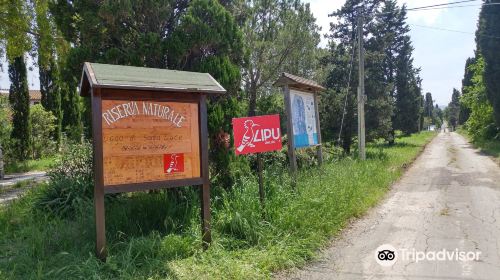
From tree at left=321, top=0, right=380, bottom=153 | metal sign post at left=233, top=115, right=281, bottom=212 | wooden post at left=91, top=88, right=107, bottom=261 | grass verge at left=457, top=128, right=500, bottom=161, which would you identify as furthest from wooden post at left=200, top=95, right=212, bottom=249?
grass verge at left=457, top=128, right=500, bottom=161

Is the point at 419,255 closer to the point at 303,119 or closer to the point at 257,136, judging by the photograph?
the point at 257,136

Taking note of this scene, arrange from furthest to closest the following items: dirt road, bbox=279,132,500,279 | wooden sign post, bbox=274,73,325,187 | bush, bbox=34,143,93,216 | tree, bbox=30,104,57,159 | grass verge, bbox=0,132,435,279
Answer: tree, bbox=30,104,57,159, wooden sign post, bbox=274,73,325,187, bush, bbox=34,143,93,216, dirt road, bbox=279,132,500,279, grass verge, bbox=0,132,435,279

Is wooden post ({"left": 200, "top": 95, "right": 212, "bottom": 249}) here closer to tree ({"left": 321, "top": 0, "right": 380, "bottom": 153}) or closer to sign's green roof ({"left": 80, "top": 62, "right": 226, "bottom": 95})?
sign's green roof ({"left": 80, "top": 62, "right": 226, "bottom": 95})

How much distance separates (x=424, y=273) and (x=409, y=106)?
29.0 m

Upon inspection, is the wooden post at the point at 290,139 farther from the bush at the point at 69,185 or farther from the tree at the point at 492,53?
the tree at the point at 492,53

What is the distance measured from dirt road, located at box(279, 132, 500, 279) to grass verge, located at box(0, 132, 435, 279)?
379 mm

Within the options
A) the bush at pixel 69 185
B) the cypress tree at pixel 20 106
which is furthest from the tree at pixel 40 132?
the bush at pixel 69 185

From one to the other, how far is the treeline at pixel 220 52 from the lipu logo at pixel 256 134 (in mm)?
1091

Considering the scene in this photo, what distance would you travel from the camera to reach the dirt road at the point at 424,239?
4523 millimetres

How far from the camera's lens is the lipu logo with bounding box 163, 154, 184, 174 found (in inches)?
189

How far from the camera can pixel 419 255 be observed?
503 cm

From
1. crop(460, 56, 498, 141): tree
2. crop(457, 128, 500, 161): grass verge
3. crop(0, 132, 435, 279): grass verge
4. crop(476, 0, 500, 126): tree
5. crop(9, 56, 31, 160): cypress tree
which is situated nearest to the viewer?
crop(0, 132, 435, 279): grass verge

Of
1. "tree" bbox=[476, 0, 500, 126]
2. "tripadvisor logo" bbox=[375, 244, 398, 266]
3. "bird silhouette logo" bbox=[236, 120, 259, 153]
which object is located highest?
"tree" bbox=[476, 0, 500, 126]

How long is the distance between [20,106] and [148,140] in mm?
17995
